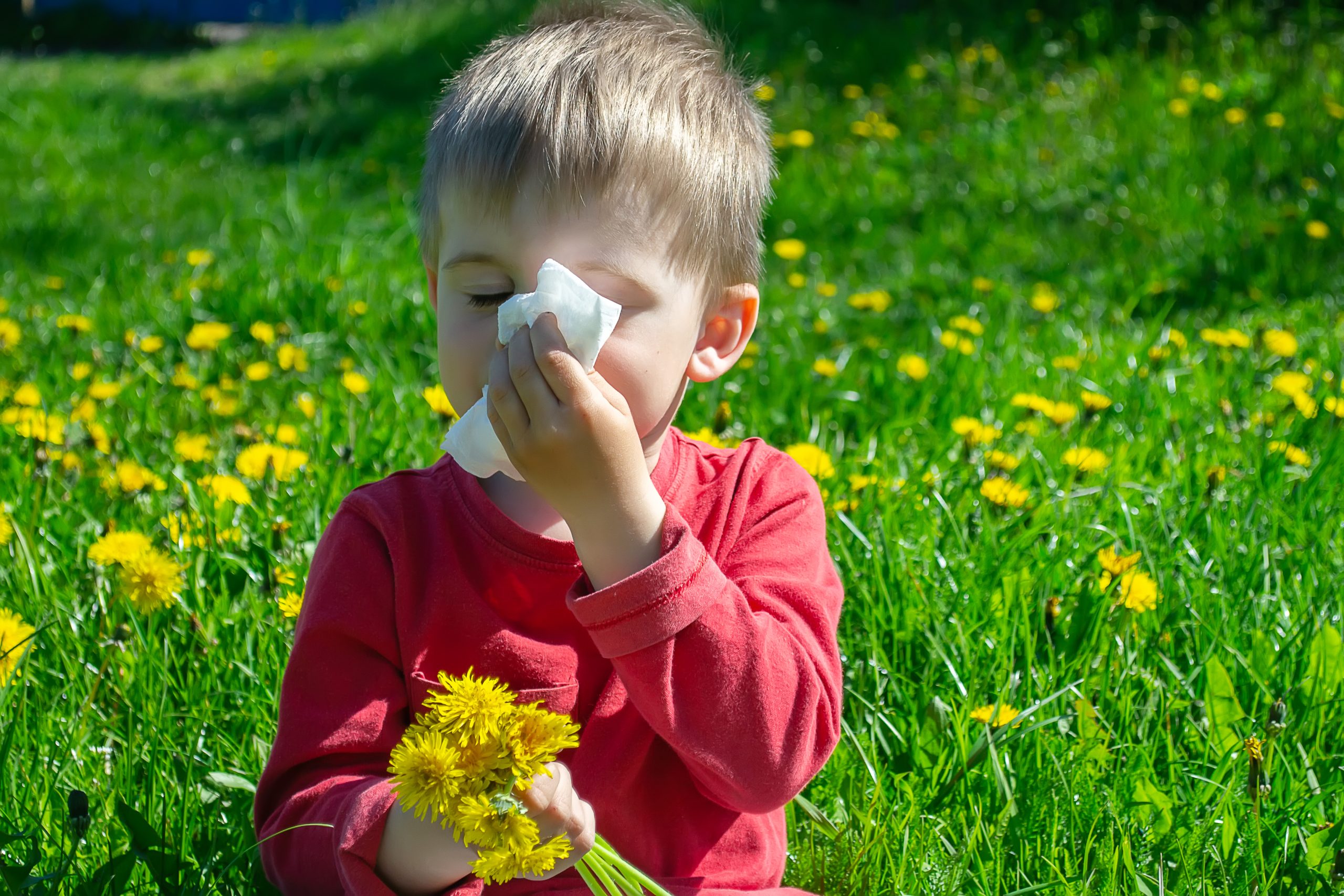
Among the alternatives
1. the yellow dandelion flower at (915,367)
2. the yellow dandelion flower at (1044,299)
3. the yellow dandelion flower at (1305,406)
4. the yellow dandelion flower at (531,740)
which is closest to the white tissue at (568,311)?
the yellow dandelion flower at (531,740)

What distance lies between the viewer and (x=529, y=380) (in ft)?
3.59

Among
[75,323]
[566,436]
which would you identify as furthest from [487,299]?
[75,323]

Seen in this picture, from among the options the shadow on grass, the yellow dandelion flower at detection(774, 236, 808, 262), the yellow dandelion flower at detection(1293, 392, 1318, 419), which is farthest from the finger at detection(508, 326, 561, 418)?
the shadow on grass

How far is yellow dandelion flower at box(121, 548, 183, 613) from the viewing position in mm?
1576

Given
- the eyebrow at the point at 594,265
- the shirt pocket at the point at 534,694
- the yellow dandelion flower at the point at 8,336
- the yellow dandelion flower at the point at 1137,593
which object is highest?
the eyebrow at the point at 594,265

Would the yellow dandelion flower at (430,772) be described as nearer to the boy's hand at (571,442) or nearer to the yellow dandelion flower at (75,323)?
the boy's hand at (571,442)

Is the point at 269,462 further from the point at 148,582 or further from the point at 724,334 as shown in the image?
the point at 724,334

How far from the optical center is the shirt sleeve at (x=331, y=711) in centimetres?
123

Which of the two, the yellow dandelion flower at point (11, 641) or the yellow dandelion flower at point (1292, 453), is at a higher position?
the yellow dandelion flower at point (11, 641)

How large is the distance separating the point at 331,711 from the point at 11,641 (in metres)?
0.56

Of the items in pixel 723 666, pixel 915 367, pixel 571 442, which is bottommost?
pixel 915 367

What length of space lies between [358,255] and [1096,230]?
259 centimetres

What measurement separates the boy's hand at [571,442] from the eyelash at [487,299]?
0.32ft

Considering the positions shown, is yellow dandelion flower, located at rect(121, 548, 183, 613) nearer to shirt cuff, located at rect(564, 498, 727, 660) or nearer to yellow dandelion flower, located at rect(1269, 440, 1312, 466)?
shirt cuff, located at rect(564, 498, 727, 660)
